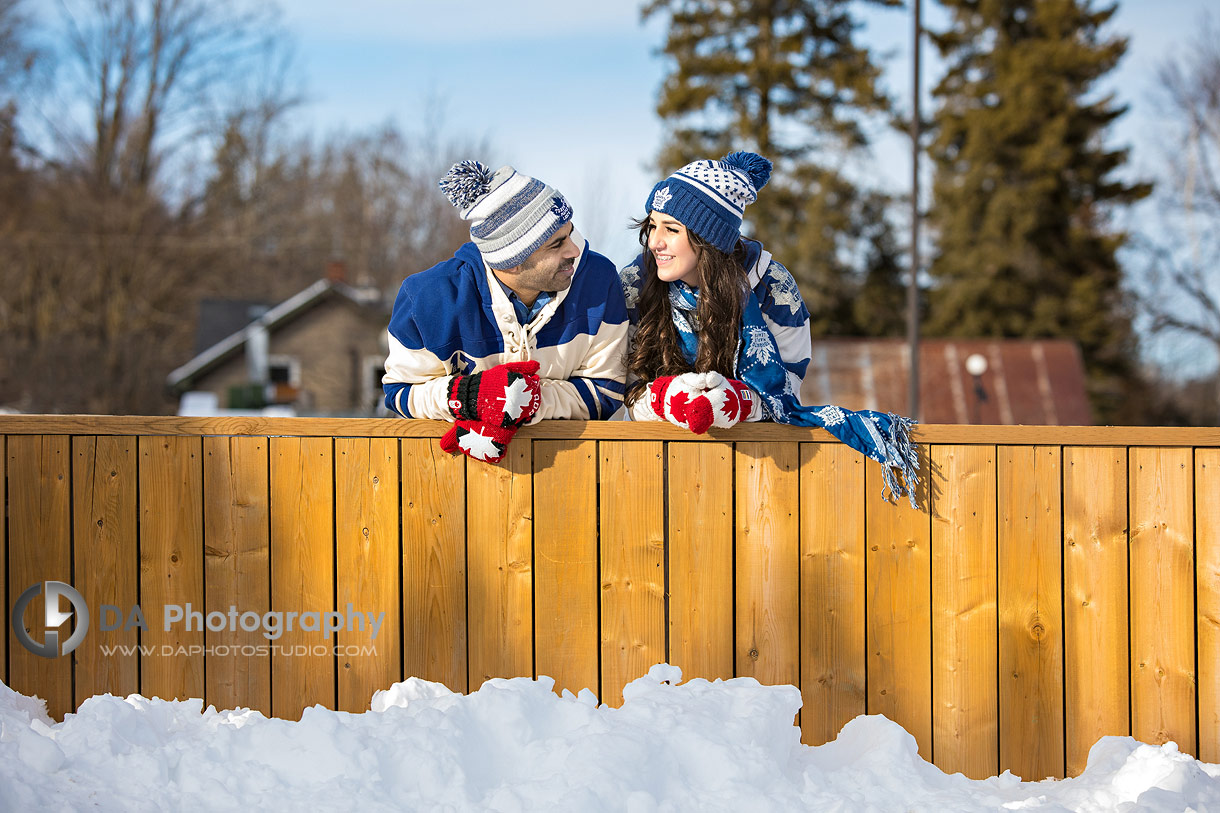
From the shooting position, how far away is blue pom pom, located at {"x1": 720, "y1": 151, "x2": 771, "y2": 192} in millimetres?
3223

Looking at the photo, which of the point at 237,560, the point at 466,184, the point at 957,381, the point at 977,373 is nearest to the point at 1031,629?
the point at 466,184

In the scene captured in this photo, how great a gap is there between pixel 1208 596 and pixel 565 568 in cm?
198

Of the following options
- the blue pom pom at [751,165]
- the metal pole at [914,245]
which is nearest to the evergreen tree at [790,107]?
the metal pole at [914,245]

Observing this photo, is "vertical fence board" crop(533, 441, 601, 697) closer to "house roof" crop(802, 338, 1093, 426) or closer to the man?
the man

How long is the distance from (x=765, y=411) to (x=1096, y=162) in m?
26.9

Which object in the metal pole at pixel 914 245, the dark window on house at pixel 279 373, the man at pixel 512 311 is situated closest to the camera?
the man at pixel 512 311

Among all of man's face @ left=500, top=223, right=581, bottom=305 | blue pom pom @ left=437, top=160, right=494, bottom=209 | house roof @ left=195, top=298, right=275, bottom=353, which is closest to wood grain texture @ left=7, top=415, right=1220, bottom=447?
man's face @ left=500, top=223, right=581, bottom=305

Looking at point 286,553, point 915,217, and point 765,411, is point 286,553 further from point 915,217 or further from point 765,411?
point 915,217

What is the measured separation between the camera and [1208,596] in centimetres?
287

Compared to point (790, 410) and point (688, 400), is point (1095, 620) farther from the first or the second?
point (688, 400)

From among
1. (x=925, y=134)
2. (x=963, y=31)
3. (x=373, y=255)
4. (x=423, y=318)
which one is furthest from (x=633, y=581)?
(x=373, y=255)

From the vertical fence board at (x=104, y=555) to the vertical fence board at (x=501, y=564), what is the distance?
1040mm

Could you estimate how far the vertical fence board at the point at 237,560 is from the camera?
2.89 metres

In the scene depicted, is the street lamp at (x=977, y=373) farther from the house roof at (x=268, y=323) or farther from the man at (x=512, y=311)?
the house roof at (x=268, y=323)
